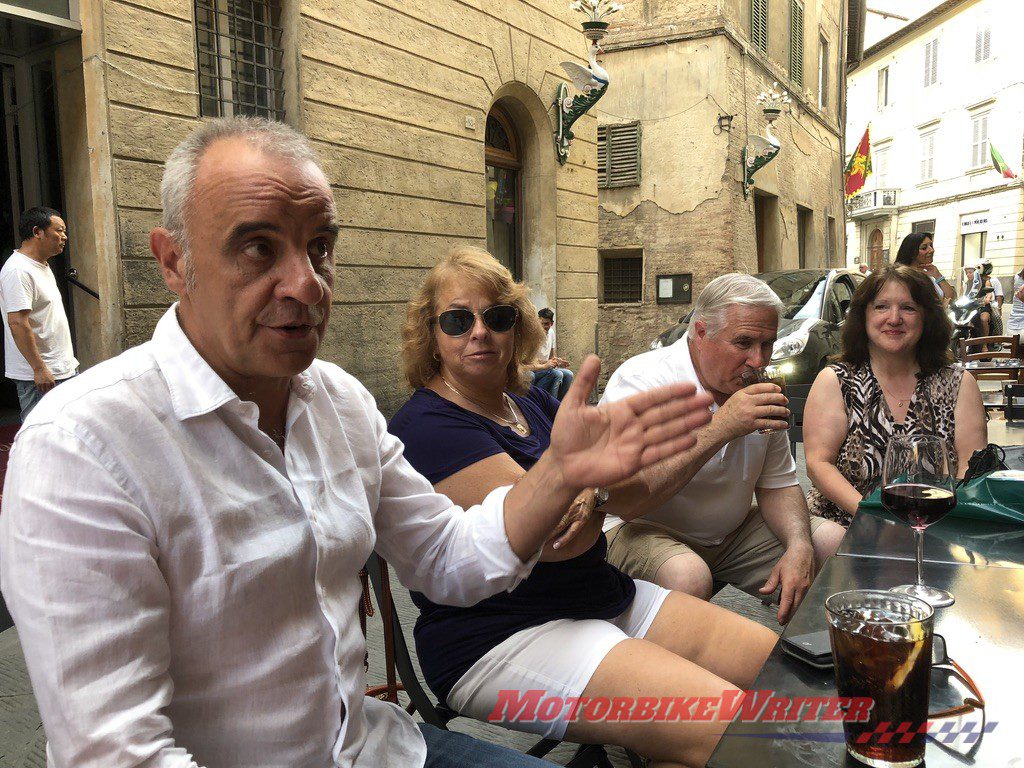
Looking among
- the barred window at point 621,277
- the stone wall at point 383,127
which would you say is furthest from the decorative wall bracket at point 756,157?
the stone wall at point 383,127

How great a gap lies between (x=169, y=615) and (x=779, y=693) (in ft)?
3.02

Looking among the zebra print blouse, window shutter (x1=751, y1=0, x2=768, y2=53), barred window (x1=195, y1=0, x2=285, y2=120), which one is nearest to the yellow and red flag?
window shutter (x1=751, y1=0, x2=768, y2=53)

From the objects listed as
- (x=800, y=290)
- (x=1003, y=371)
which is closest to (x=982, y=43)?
(x=800, y=290)

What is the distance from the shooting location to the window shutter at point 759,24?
1644cm

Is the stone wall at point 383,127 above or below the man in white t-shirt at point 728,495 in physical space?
above

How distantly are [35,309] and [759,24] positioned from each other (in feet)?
53.2

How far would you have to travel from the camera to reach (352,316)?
718 centimetres

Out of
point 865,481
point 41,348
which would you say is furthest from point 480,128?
point 865,481

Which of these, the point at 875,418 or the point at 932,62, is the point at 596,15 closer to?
the point at 875,418

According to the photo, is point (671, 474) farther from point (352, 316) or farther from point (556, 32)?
point (556, 32)

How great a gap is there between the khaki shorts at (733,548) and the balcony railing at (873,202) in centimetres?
4026

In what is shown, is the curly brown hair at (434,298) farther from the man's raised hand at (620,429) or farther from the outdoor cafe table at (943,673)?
the outdoor cafe table at (943,673)

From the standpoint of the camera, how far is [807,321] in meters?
8.71

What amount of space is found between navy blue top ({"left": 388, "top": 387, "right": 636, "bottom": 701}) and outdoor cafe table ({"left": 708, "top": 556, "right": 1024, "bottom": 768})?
0.51m
